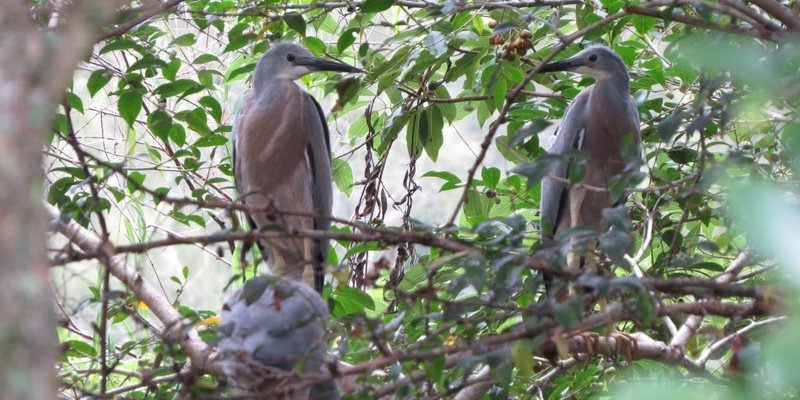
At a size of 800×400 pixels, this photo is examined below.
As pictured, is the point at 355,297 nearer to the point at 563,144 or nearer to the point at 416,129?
the point at 416,129

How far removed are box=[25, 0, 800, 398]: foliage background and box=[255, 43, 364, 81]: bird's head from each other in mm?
117

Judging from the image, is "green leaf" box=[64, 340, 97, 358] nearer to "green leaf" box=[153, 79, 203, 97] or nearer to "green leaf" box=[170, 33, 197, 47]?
"green leaf" box=[153, 79, 203, 97]

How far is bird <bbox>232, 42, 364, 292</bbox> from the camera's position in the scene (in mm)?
3314

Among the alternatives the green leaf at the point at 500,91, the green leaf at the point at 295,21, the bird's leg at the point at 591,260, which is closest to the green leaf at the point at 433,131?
the green leaf at the point at 500,91

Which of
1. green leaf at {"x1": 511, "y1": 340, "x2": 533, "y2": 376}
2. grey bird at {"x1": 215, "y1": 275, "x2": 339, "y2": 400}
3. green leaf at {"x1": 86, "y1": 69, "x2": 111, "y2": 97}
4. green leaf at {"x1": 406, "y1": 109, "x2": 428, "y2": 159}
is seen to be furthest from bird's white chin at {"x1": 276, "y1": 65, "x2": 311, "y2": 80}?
green leaf at {"x1": 511, "y1": 340, "x2": 533, "y2": 376}

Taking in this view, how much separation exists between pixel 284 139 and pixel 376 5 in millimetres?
830

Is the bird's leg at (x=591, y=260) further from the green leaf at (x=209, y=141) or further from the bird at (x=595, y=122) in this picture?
the green leaf at (x=209, y=141)

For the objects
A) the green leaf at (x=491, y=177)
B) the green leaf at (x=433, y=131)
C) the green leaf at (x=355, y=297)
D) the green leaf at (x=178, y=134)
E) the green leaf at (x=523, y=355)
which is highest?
the green leaf at (x=178, y=134)

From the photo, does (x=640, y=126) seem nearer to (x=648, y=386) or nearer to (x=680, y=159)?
(x=680, y=159)

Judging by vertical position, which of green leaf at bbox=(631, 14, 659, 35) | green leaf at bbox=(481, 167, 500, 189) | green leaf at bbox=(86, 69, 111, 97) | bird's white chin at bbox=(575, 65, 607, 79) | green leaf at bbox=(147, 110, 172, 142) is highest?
green leaf at bbox=(86, 69, 111, 97)

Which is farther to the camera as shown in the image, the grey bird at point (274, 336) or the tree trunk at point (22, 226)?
the grey bird at point (274, 336)

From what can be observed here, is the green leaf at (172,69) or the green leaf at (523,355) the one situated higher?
the green leaf at (172,69)

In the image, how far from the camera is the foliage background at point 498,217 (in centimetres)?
141

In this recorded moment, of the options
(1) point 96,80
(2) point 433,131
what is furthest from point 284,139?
(1) point 96,80
